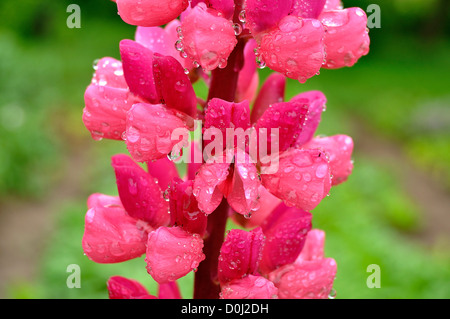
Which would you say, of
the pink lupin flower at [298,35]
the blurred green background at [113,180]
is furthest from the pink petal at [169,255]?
the blurred green background at [113,180]

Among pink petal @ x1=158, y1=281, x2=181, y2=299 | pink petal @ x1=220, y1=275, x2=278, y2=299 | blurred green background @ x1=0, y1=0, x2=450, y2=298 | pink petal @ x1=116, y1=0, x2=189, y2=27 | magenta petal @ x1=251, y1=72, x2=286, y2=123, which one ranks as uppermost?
→ pink petal @ x1=116, y1=0, x2=189, y2=27

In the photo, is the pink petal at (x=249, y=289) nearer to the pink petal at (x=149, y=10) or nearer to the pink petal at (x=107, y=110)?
the pink petal at (x=107, y=110)

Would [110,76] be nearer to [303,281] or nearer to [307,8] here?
[307,8]

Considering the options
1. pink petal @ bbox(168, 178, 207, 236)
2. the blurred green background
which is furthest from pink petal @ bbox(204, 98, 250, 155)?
the blurred green background

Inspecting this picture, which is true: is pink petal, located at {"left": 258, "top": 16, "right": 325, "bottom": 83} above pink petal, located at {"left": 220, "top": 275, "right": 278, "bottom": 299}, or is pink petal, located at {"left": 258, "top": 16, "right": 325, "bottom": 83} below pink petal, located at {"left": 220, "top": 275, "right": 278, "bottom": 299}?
above

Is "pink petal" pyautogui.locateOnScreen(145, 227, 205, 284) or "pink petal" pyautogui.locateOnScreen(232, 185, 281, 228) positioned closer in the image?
"pink petal" pyautogui.locateOnScreen(145, 227, 205, 284)

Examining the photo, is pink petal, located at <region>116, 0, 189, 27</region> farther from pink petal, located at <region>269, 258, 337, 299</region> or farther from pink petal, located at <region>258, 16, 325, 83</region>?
pink petal, located at <region>269, 258, 337, 299</region>
